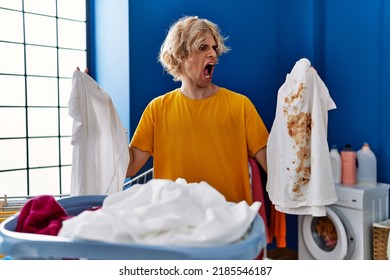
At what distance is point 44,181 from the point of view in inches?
95.5

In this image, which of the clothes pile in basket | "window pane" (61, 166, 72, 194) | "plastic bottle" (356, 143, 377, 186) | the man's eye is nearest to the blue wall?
"plastic bottle" (356, 143, 377, 186)

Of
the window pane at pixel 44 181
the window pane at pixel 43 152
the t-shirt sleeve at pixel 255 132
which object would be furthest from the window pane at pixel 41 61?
the t-shirt sleeve at pixel 255 132

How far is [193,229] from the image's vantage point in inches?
27.2

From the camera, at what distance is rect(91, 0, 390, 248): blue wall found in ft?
7.41

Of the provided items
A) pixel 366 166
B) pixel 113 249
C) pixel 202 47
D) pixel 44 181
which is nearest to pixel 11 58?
pixel 44 181

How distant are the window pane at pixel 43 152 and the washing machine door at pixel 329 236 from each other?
168 centimetres

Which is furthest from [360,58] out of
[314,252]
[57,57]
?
[57,57]

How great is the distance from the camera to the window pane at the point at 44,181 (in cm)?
238

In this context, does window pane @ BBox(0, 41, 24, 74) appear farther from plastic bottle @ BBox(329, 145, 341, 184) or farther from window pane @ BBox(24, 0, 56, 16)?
plastic bottle @ BBox(329, 145, 341, 184)

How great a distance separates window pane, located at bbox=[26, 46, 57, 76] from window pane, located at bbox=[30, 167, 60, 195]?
61cm

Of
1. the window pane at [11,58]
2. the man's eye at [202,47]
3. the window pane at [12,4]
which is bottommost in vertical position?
the man's eye at [202,47]

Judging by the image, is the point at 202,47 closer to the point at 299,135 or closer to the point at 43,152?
the point at 299,135

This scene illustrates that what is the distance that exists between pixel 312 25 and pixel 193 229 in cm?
234

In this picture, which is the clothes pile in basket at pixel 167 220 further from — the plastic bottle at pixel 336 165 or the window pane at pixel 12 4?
the window pane at pixel 12 4
